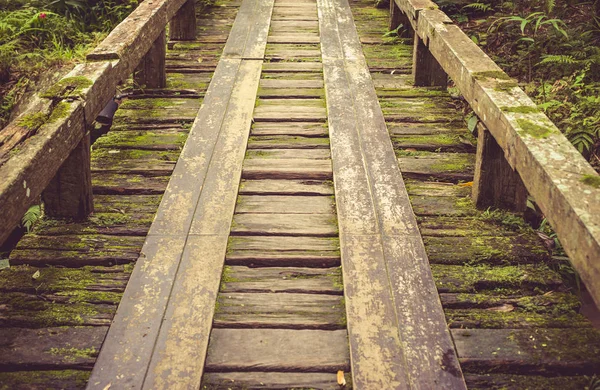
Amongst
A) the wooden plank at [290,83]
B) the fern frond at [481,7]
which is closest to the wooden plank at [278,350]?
the wooden plank at [290,83]

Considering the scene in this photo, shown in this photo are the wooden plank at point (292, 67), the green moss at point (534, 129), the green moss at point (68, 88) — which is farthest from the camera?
the wooden plank at point (292, 67)

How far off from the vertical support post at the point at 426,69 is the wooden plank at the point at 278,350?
11.9ft

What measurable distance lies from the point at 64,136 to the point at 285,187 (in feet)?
4.56

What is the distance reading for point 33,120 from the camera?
2.88 metres

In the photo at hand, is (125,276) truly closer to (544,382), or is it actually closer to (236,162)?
(236,162)

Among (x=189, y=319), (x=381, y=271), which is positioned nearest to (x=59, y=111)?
(x=189, y=319)

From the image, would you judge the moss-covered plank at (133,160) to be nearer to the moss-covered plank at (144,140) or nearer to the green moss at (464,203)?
the moss-covered plank at (144,140)

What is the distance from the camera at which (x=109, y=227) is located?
10.9 ft

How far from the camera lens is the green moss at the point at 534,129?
2716mm

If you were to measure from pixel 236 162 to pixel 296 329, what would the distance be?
1630mm

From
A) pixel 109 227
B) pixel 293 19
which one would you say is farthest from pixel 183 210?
pixel 293 19

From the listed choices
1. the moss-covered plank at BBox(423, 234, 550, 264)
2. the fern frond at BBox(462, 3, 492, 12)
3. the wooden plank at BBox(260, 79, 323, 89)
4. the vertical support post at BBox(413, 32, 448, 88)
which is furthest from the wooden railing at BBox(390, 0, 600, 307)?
the fern frond at BBox(462, 3, 492, 12)

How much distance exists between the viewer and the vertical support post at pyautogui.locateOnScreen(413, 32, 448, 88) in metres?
5.55

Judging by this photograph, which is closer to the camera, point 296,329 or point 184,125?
point 296,329
